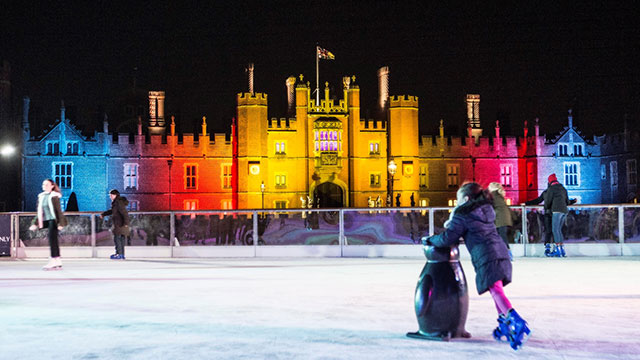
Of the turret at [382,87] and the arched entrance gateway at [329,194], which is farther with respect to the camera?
the turret at [382,87]

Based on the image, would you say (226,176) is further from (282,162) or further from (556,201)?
(556,201)

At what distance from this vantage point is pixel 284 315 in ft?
23.5

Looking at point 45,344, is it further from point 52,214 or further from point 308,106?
point 308,106

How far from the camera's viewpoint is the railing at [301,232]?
16.4 metres

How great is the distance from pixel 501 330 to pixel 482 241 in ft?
2.05

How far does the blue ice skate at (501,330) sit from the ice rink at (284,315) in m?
0.06

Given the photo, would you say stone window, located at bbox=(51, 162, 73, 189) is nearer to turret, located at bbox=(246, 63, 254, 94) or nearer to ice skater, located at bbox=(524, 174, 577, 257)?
turret, located at bbox=(246, 63, 254, 94)

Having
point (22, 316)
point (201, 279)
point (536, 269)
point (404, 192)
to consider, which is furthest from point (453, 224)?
point (404, 192)

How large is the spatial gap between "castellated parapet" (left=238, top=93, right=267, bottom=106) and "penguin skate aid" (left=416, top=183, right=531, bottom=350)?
43.4 m

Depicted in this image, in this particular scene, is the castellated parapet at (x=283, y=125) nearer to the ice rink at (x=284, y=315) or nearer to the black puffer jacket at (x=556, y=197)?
the black puffer jacket at (x=556, y=197)

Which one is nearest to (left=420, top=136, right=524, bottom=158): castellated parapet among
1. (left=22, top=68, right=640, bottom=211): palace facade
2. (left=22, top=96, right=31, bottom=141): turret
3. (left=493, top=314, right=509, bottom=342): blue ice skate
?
(left=22, top=68, right=640, bottom=211): palace facade

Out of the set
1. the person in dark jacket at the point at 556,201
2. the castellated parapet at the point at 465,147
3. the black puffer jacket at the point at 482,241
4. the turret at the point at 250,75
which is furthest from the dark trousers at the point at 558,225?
the turret at the point at 250,75

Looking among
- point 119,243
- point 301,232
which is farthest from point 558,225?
point 119,243

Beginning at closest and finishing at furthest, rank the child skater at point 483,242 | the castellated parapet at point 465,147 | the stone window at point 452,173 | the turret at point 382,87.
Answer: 1. the child skater at point 483,242
2. the stone window at point 452,173
3. the castellated parapet at point 465,147
4. the turret at point 382,87
